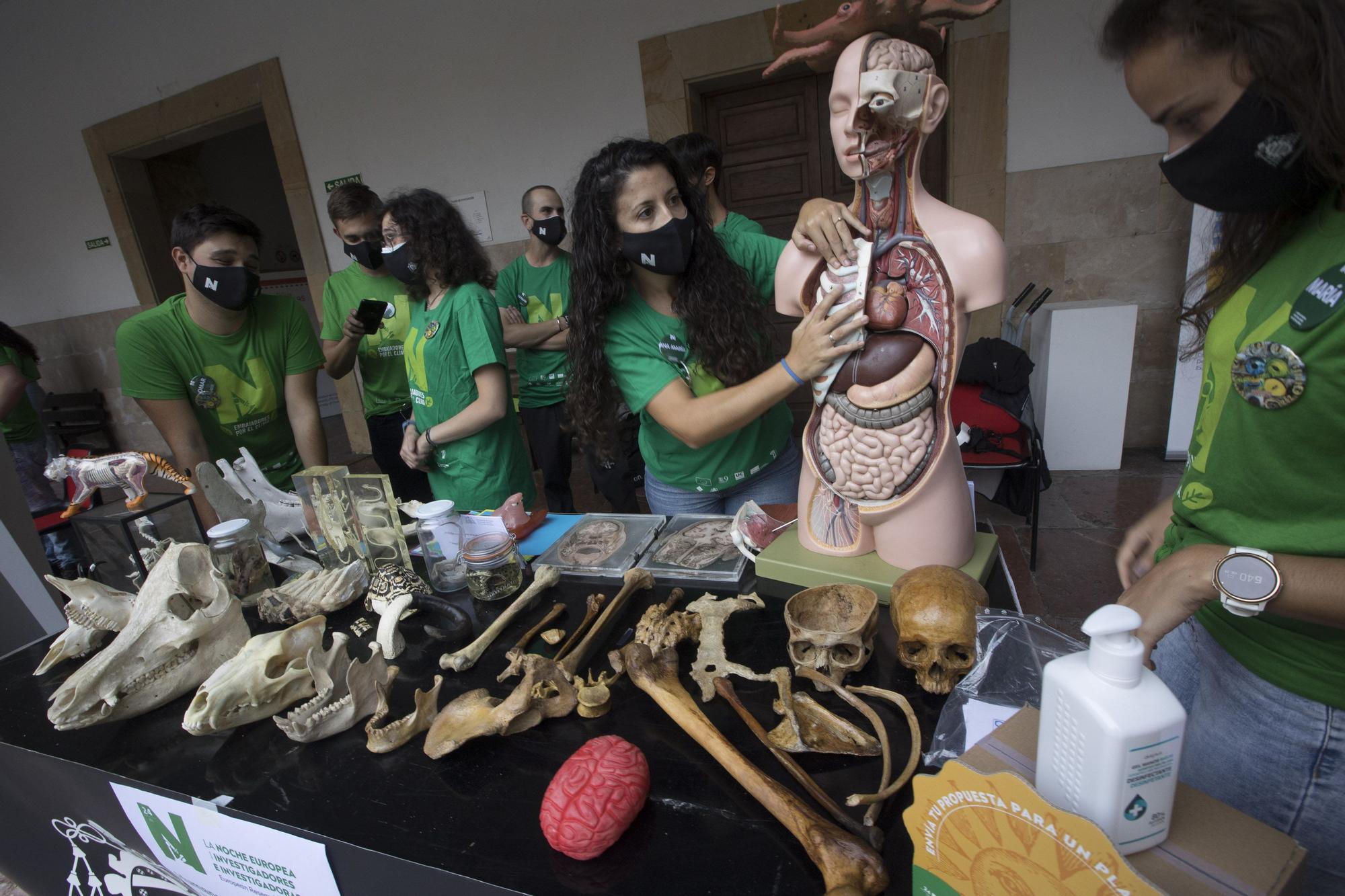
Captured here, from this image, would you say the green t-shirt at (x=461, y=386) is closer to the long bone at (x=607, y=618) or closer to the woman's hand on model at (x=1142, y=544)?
the long bone at (x=607, y=618)

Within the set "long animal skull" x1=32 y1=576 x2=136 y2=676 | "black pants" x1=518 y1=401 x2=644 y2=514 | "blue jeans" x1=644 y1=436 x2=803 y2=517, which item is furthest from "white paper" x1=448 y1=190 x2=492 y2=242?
"long animal skull" x1=32 y1=576 x2=136 y2=676

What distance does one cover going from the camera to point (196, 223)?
202 centimetres

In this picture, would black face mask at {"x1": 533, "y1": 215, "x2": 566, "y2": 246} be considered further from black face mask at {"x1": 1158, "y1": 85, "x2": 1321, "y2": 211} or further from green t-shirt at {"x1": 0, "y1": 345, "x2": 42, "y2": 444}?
black face mask at {"x1": 1158, "y1": 85, "x2": 1321, "y2": 211}

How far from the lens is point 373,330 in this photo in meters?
2.49

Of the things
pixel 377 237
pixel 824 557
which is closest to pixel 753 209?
pixel 377 237

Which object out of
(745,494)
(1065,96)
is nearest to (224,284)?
(745,494)

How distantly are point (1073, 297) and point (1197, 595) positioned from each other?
3.59 metres

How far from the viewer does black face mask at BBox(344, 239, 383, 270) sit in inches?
100

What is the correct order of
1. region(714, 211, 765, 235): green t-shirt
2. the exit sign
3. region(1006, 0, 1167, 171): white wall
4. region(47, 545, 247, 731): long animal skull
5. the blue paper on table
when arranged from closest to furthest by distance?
region(47, 545, 247, 731): long animal skull, the blue paper on table, region(714, 211, 765, 235): green t-shirt, region(1006, 0, 1167, 171): white wall, the exit sign


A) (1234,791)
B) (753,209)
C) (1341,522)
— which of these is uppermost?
(753,209)

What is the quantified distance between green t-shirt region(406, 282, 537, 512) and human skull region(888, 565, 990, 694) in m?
1.45

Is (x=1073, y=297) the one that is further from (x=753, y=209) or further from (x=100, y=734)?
(x=100, y=734)

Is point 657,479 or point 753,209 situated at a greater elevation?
point 753,209

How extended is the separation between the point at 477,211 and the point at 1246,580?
505cm
